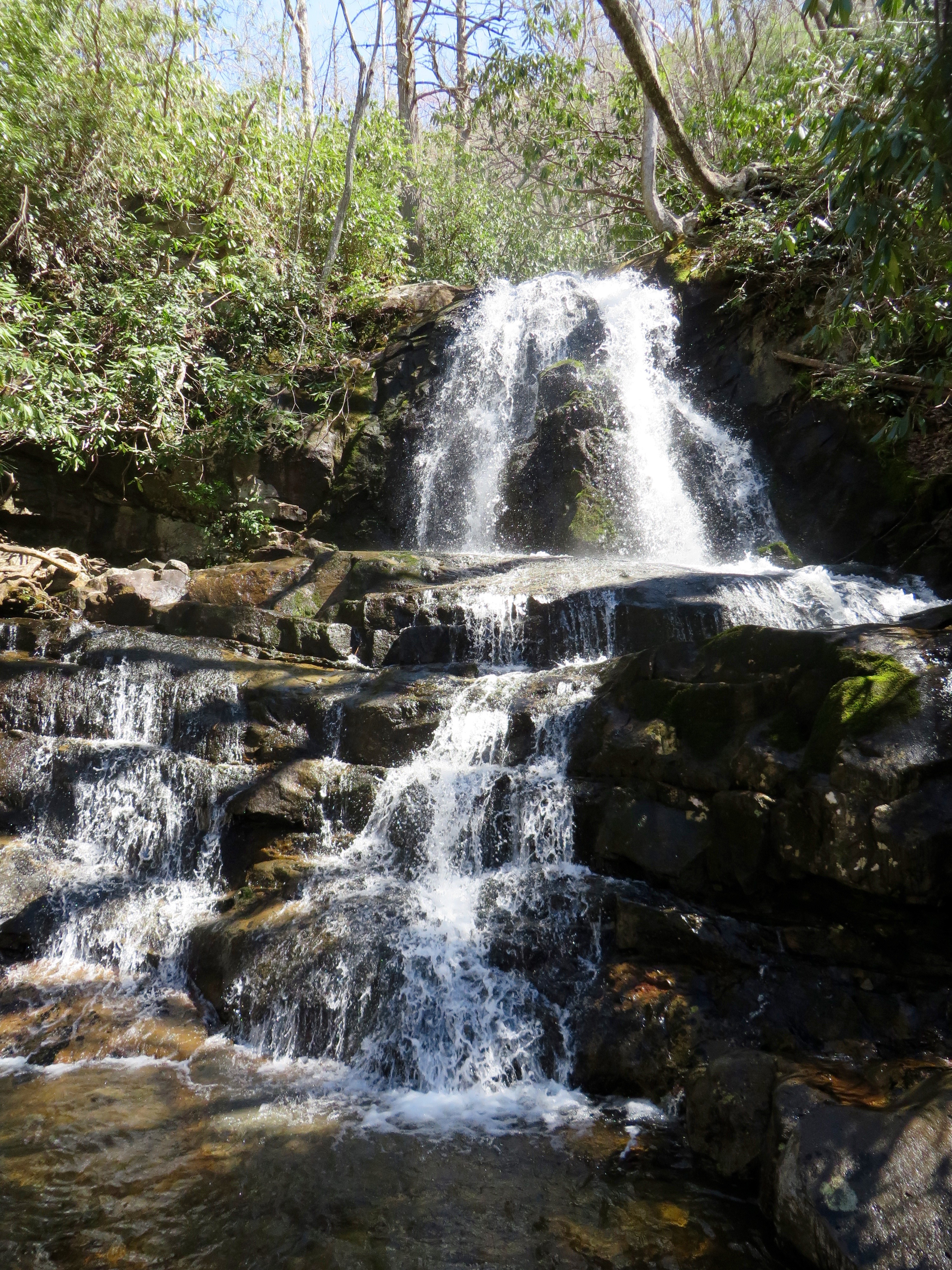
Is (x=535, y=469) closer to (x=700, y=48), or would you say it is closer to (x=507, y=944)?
(x=507, y=944)

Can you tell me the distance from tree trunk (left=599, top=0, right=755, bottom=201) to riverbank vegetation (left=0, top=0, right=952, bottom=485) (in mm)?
80

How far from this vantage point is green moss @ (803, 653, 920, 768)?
13.5 feet

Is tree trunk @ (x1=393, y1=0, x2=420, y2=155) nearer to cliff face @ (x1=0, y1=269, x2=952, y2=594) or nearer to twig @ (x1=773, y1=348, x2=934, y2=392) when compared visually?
cliff face @ (x1=0, y1=269, x2=952, y2=594)

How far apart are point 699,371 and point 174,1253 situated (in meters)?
12.7

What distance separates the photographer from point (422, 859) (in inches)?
230

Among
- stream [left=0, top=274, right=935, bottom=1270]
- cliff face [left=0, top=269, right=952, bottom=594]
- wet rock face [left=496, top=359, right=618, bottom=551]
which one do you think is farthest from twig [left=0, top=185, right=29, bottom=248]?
wet rock face [left=496, top=359, right=618, bottom=551]

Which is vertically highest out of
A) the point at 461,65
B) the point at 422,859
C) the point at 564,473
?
the point at 461,65

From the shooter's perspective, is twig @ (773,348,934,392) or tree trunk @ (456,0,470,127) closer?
twig @ (773,348,934,392)

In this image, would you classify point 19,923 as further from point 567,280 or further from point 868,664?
point 567,280

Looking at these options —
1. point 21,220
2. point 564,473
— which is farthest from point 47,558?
point 564,473

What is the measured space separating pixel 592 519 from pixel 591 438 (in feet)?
4.37

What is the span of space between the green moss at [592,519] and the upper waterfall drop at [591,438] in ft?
0.06

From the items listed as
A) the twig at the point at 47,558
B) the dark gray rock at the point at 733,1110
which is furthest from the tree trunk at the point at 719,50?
the dark gray rock at the point at 733,1110

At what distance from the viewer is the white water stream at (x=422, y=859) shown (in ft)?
14.8
